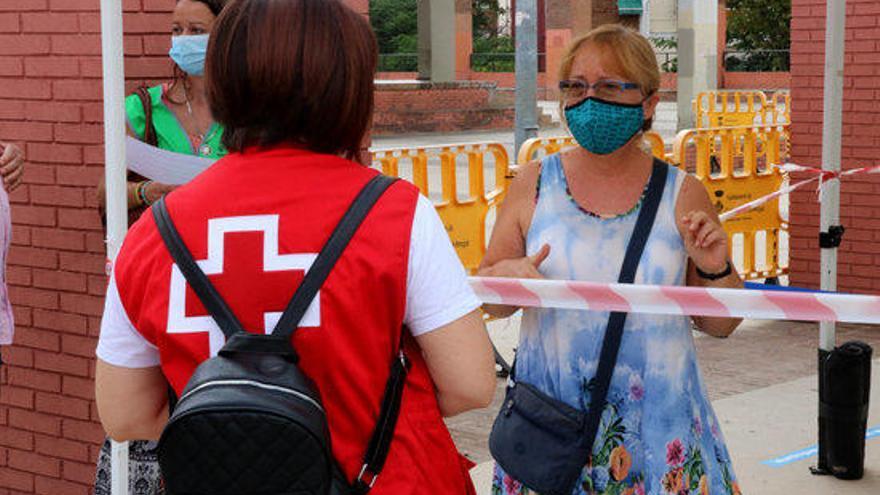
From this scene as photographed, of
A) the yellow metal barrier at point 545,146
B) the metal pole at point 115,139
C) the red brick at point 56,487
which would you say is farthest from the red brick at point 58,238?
the yellow metal barrier at point 545,146

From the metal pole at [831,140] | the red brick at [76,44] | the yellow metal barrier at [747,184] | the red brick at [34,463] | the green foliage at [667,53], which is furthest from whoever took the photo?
the green foliage at [667,53]

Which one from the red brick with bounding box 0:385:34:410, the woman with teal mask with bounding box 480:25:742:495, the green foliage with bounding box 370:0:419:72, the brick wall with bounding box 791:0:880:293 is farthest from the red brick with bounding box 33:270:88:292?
the green foliage with bounding box 370:0:419:72

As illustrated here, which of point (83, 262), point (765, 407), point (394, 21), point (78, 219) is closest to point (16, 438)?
point (83, 262)

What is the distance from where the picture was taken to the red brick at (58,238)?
5148mm

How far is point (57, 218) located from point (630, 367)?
2666 millimetres

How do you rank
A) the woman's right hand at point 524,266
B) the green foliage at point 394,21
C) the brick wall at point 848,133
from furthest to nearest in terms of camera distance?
the green foliage at point 394,21
the brick wall at point 848,133
the woman's right hand at point 524,266

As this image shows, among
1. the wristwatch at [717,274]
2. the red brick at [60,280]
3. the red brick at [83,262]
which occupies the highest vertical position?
the wristwatch at [717,274]

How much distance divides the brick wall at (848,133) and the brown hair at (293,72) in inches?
307

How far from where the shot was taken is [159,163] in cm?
390

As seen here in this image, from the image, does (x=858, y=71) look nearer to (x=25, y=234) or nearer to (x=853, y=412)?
(x=853, y=412)

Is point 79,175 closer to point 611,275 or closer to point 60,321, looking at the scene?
point 60,321

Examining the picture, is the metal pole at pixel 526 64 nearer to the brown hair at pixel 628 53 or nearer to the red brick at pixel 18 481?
the red brick at pixel 18 481

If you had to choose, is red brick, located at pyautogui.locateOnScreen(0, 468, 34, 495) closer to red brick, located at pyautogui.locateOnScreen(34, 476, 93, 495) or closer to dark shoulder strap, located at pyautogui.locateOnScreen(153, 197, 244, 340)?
red brick, located at pyautogui.locateOnScreen(34, 476, 93, 495)

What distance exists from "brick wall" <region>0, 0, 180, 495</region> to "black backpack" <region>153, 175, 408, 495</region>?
3120 millimetres
